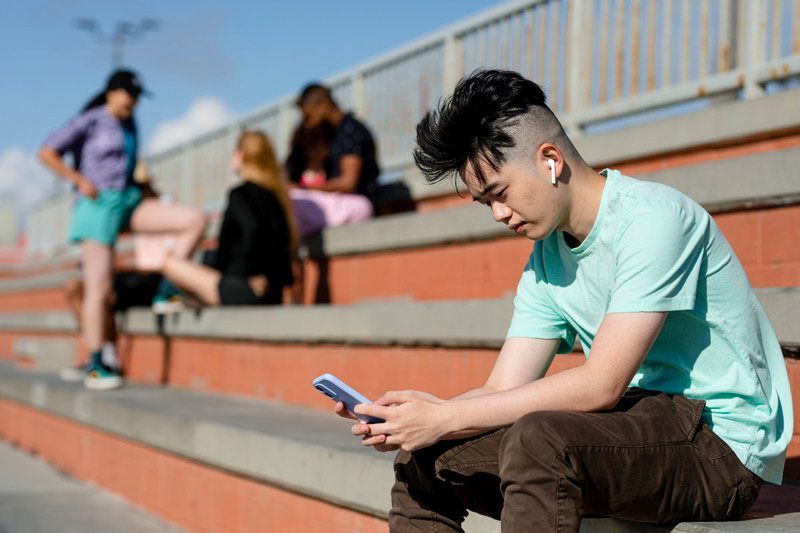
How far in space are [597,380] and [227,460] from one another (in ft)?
7.90

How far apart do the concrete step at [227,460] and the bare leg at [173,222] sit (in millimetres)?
911

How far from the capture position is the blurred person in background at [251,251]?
6457 mm

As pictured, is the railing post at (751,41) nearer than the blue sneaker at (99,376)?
Yes

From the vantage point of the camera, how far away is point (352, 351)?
485 cm

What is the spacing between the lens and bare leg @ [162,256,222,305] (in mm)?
6484

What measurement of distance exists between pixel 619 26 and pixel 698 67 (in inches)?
23.3

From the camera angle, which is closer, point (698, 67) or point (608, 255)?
point (608, 255)

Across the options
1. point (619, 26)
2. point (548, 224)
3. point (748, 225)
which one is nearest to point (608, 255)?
point (548, 224)

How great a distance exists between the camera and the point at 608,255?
235 cm

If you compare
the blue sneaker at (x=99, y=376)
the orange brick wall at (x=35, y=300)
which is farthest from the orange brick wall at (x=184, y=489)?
the orange brick wall at (x=35, y=300)

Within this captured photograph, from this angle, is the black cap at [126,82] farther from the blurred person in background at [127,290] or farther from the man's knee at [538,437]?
the man's knee at [538,437]

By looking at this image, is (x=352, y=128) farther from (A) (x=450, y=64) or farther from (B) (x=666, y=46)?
(B) (x=666, y=46)

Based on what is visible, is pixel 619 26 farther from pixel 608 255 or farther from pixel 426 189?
pixel 608 255

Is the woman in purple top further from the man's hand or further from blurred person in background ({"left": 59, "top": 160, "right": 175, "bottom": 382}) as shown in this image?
the man's hand
